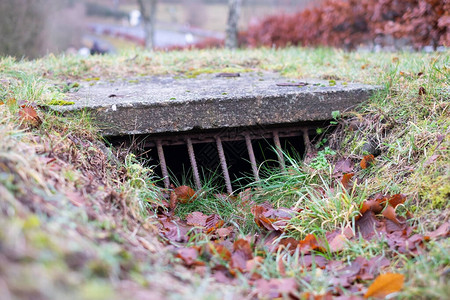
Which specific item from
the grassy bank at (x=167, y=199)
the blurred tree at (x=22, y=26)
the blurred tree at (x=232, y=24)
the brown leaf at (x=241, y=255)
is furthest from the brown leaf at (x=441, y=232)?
the blurred tree at (x=22, y=26)

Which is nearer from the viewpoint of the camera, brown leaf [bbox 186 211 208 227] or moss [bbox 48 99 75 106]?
brown leaf [bbox 186 211 208 227]

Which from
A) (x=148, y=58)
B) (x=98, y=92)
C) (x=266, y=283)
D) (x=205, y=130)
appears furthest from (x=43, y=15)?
(x=266, y=283)

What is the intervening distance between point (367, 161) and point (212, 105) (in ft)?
3.21

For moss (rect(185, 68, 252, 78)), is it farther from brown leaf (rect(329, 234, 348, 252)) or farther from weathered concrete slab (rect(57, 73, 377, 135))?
brown leaf (rect(329, 234, 348, 252))

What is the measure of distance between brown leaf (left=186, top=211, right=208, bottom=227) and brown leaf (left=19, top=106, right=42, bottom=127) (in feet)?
3.02

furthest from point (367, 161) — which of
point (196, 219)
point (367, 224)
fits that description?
point (196, 219)

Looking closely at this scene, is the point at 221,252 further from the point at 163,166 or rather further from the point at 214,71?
the point at 214,71

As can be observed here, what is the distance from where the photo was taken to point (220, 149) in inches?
105

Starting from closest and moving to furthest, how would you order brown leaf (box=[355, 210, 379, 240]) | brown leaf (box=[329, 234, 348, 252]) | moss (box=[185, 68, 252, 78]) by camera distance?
1. brown leaf (box=[329, 234, 348, 252])
2. brown leaf (box=[355, 210, 379, 240])
3. moss (box=[185, 68, 252, 78])

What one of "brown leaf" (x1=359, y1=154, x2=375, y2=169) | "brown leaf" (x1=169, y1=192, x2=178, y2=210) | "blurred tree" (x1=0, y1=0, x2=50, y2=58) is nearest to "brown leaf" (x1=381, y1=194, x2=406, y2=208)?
"brown leaf" (x1=359, y1=154, x2=375, y2=169)

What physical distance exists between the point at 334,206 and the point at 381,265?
1.40 ft

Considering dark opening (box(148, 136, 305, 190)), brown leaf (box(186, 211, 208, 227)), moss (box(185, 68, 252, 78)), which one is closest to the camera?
brown leaf (box(186, 211, 208, 227))

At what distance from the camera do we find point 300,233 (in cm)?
198

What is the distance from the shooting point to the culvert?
2406mm
